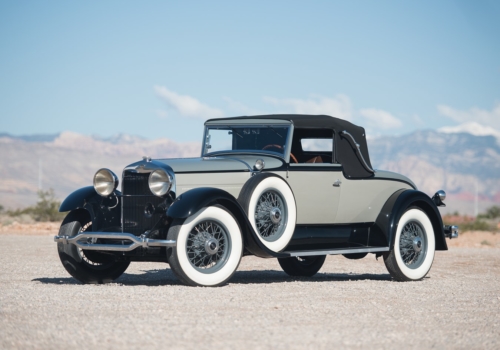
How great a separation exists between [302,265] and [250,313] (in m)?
5.09

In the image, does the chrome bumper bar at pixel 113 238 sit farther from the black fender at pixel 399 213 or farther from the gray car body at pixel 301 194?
the black fender at pixel 399 213

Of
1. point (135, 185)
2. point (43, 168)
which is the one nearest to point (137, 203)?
point (135, 185)

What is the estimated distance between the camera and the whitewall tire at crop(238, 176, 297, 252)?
10.1 m

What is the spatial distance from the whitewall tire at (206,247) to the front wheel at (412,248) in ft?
Result: 8.92

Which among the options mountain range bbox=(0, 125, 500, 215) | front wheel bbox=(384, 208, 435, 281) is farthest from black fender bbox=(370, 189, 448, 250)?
mountain range bbox=(0, 125, 500, 215)

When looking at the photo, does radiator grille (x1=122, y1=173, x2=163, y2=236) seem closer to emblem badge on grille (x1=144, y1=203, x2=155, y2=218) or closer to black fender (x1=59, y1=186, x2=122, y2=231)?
emblem badge on grille (x1=144, y1=203, x2=155, y2=218)

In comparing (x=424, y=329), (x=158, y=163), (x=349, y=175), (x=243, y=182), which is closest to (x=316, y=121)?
(x=349, y=175)

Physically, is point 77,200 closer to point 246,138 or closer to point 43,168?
point 246,138

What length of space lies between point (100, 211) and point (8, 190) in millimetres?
93936

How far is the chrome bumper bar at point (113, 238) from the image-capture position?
30.8 ft

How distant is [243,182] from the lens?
1050cm

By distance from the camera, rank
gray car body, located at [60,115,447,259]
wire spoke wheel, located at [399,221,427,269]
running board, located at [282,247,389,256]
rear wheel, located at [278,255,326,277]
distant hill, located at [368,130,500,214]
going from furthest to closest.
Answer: distant hill, located at [368,130,500,214]
rear wheel, located at [278,255,326,277]
wire spoke wheel, located at [399,221,427,269]
running board, located at [282,247,389,256]
gray car body, located at [60,115,447,259]

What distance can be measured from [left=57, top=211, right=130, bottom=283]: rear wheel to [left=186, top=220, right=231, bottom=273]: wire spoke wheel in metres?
1.53

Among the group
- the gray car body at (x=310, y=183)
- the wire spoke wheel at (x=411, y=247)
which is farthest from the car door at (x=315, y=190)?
the wire spoke wheel at (x=411, y=247)
